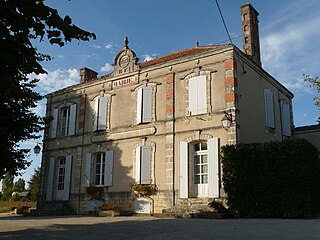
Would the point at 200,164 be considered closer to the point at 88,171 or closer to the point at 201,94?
the point at 201,94

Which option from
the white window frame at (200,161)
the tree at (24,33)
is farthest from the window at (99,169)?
the tree at (24,33)

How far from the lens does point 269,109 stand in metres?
15.1

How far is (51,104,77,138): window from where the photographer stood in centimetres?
1703

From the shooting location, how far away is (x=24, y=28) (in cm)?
395

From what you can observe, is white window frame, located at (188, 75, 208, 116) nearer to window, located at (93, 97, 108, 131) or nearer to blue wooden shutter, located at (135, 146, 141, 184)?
blue wooden shutter, located at (135, 146, 141, 184)

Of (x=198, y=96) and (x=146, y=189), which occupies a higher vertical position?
(x=198, y=96)

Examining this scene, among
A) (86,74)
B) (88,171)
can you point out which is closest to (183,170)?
(88,171)

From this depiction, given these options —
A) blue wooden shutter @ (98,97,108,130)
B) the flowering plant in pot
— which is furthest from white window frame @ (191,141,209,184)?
blue wooden shutter @ (98,97,108,130)

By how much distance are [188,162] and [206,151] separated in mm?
743

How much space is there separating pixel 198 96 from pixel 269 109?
3572 mm

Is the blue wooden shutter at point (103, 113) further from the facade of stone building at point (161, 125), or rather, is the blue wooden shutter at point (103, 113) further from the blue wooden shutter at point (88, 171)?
the blue wooden shutter at point (88, 171)

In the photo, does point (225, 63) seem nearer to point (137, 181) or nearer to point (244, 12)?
point (244, 12)

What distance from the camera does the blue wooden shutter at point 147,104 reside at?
14.5 meters

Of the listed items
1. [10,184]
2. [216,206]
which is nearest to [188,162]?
[216,206]
